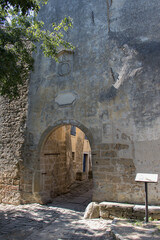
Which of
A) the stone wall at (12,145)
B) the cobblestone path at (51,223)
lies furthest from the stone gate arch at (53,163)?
the stone wall at (12,145)

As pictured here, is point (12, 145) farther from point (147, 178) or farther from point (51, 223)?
point (147, 178)

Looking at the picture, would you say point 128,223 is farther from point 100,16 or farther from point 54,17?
point 54,17

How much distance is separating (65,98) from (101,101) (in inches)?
49.8

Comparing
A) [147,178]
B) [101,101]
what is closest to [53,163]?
[101,101]

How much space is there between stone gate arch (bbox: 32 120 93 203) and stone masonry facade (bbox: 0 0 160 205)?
0.07 m

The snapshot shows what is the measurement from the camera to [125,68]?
5.58 meters

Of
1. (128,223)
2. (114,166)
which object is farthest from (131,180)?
(128,223)

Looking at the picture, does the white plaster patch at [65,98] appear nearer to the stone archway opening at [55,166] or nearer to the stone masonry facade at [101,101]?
the stone masonry facade at [101,101]

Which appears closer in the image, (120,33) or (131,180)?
(131,180)

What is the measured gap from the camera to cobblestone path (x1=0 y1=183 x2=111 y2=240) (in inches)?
161

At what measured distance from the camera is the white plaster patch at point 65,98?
6.29m

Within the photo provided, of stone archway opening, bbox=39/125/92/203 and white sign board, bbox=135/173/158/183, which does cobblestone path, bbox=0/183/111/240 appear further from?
white sign board, bbox=135/173/158/183

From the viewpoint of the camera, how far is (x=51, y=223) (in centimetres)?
487

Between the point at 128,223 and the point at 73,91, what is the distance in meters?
3.91
